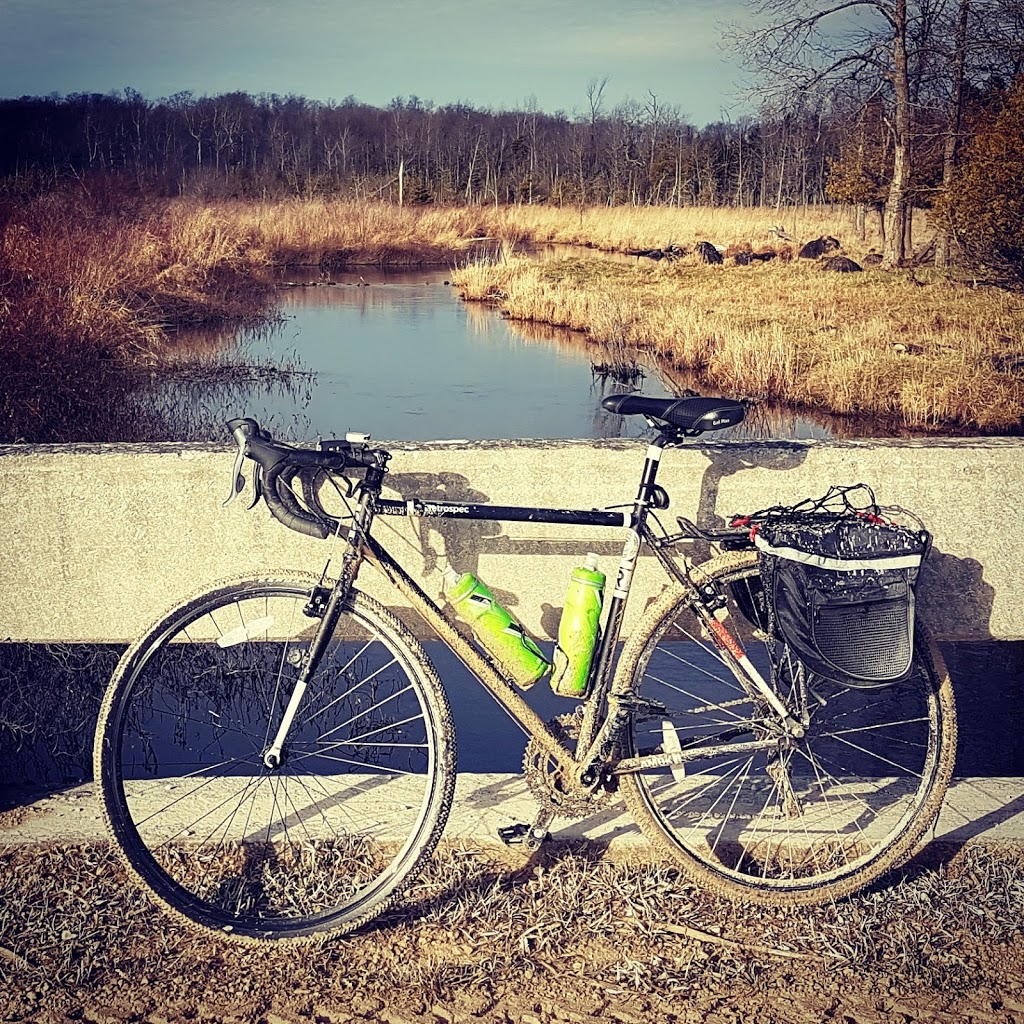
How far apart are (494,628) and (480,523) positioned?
1.94ft

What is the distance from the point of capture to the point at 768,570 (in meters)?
3.16

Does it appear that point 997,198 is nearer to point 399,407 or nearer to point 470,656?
point 399,407

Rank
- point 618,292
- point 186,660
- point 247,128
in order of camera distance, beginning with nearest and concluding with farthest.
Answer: point 186,660
point 618,292
point 247,128

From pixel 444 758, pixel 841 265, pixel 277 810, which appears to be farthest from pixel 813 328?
pixel 444 758

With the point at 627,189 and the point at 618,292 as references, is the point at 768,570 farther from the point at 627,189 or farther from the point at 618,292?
the point at 627,189

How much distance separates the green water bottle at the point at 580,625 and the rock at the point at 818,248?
30.8 m

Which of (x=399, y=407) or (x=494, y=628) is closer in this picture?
(x=494, y=628)

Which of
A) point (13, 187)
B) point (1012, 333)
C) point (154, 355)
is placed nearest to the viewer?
point (154, 355)

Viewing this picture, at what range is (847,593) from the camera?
3.07 meters

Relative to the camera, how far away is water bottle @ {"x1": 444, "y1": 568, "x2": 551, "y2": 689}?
128 inches

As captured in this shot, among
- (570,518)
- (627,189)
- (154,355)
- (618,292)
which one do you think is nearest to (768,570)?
(570,518)

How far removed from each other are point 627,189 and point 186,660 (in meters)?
68.3

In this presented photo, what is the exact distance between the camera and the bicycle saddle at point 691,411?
3100 millimetres

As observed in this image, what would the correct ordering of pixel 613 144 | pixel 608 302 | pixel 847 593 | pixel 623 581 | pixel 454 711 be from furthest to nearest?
pixel 613 144, pixel 608 302, pixel 454 711, pixel 623 581, pixel 847 593
